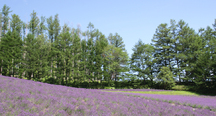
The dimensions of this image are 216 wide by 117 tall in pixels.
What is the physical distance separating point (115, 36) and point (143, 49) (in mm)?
15039

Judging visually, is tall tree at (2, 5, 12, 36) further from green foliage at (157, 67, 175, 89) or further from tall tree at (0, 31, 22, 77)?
green foliage at (157, 67, 175, 89)

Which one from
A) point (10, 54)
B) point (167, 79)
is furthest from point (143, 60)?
point (10, 54)

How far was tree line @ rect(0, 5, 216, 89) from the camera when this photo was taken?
31625 millimetres

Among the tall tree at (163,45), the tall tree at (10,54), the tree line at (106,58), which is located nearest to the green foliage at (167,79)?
the tree line at (106,58)

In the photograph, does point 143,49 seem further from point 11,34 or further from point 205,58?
point 11,34

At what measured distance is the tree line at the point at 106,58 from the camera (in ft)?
104

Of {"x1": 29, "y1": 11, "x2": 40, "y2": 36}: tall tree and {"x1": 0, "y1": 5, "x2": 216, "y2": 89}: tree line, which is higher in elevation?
{"x1": 29, "y1": 11, "x2": 40, "y2": 36}: tall tree

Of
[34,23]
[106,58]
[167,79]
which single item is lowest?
[167,79]

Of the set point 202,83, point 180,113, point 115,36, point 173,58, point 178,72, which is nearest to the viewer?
point 180,113

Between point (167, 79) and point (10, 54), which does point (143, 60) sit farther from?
point (10, 54)

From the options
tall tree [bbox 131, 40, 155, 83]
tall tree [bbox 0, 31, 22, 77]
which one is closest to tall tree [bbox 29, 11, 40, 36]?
tall tree [bbox 0, 31, 22, 77]

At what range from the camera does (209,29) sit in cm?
4081

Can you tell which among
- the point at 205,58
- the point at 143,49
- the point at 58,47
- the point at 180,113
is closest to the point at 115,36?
the point at 143,49

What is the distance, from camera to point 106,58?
34625mm
